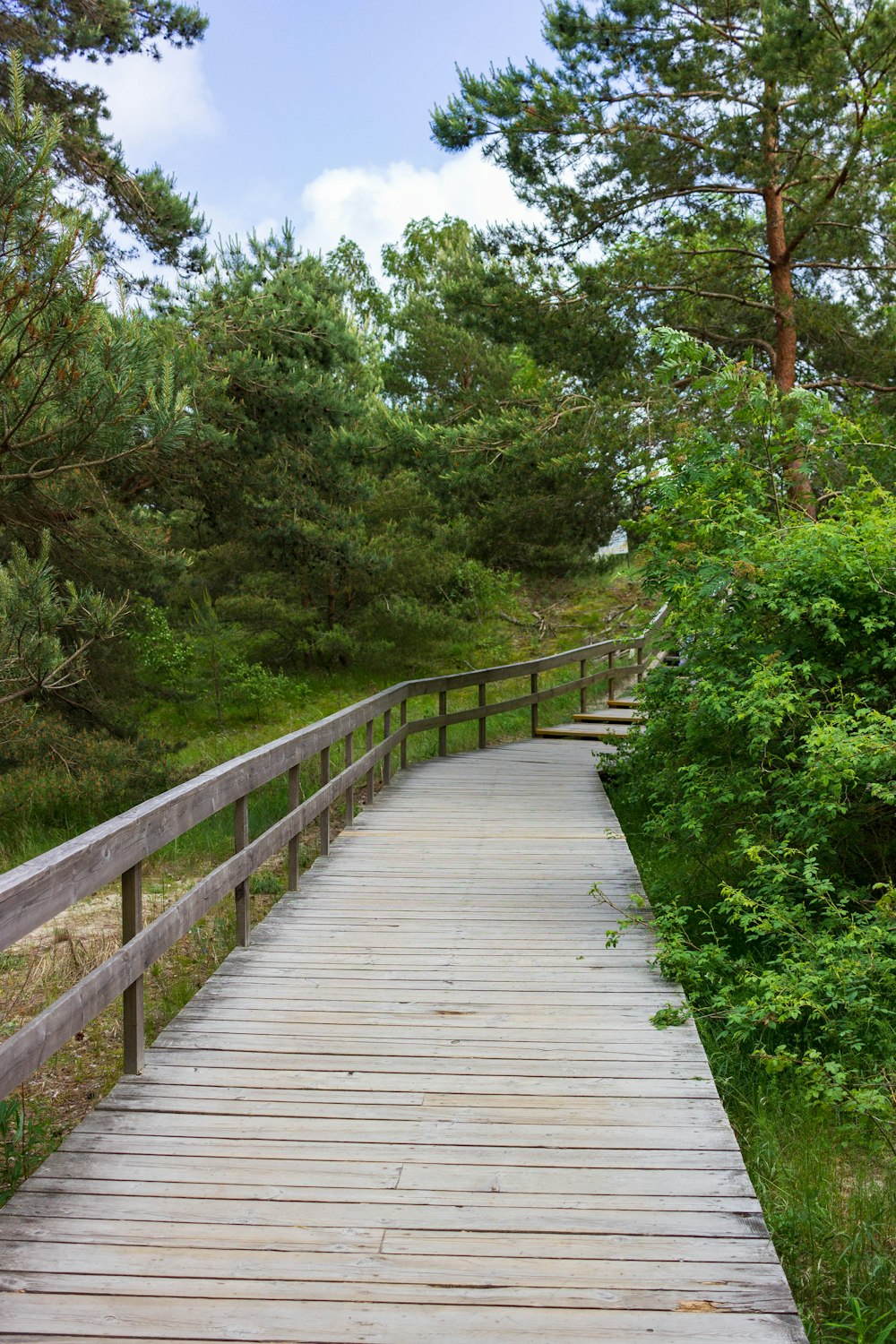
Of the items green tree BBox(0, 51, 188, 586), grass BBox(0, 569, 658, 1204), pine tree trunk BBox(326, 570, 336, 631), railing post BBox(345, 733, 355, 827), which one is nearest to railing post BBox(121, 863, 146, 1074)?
grass BBox(0, 569, 658, 1204)

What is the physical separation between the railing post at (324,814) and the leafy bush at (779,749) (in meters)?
2.21

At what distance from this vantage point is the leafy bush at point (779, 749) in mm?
4621

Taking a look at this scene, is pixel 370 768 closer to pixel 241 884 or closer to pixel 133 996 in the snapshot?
pixel 241 884

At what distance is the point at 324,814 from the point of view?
7543 millimetres

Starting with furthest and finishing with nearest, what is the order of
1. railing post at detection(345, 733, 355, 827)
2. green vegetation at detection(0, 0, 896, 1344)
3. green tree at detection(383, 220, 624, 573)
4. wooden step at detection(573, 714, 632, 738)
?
wooden step at detection(573, 714, 632, 738) → green tree at detection(383, 220, 624, 573) → railing post at detection(345, 733, 355, 827) → green vegetation at detection(0, 0, 896, 1344)

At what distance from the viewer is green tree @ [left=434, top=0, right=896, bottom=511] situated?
1193 centimetres

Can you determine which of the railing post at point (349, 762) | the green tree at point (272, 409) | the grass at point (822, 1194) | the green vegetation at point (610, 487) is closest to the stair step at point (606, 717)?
the green vegetation at point (610, 487)

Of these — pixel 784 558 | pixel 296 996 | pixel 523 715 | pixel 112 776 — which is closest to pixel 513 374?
pixel 523 715

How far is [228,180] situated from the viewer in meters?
141

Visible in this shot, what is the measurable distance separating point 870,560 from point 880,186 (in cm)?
880

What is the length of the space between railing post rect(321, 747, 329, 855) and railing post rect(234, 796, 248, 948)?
166cm

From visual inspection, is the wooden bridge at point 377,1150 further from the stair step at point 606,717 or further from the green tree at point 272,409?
the stair step at point 606,717

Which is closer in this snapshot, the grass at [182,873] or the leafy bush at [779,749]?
the leafy bush at [779,749]

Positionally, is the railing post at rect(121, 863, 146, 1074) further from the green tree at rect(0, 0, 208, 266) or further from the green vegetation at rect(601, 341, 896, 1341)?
the green tree at rect(0, 0, 208, 266)
